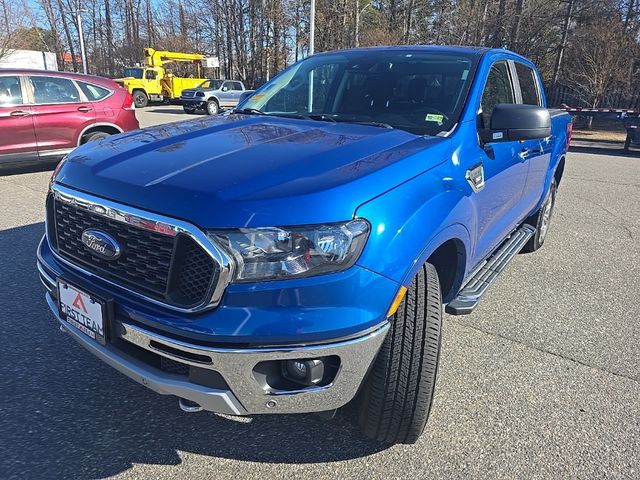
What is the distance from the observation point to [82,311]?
2098mm

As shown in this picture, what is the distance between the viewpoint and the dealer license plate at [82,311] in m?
2.00

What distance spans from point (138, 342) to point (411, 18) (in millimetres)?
40912

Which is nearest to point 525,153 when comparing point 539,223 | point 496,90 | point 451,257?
point 496,90

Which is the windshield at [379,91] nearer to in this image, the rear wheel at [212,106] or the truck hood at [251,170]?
the truck hood at [251,170]

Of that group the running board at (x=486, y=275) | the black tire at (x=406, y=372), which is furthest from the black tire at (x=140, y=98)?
the black tire at (x=406, y=372)

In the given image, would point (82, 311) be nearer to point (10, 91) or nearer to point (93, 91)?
point (10, 91)

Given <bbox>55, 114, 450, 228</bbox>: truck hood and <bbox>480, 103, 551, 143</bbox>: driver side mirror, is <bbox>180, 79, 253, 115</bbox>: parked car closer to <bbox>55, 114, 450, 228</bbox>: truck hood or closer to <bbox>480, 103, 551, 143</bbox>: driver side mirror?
<bbox>55, 114, 450, 228</bbox>: truck hood

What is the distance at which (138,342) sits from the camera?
1.92 m

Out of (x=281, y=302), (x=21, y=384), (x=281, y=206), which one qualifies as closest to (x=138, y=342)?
(x=281, y=302)

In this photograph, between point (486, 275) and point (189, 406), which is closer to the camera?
point (189, 406)

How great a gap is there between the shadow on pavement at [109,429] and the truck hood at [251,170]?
1.16 metres

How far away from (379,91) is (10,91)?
711 centimetres

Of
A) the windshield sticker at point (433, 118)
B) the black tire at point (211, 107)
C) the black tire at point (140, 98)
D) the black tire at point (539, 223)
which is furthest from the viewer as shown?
the black tire at point (140, 98)

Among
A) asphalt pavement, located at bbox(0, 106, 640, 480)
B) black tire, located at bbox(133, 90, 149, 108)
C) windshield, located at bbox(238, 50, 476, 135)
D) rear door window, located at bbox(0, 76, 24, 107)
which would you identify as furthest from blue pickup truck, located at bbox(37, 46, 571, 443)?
black tire, located at bbox(133, 90, 149, 108)
